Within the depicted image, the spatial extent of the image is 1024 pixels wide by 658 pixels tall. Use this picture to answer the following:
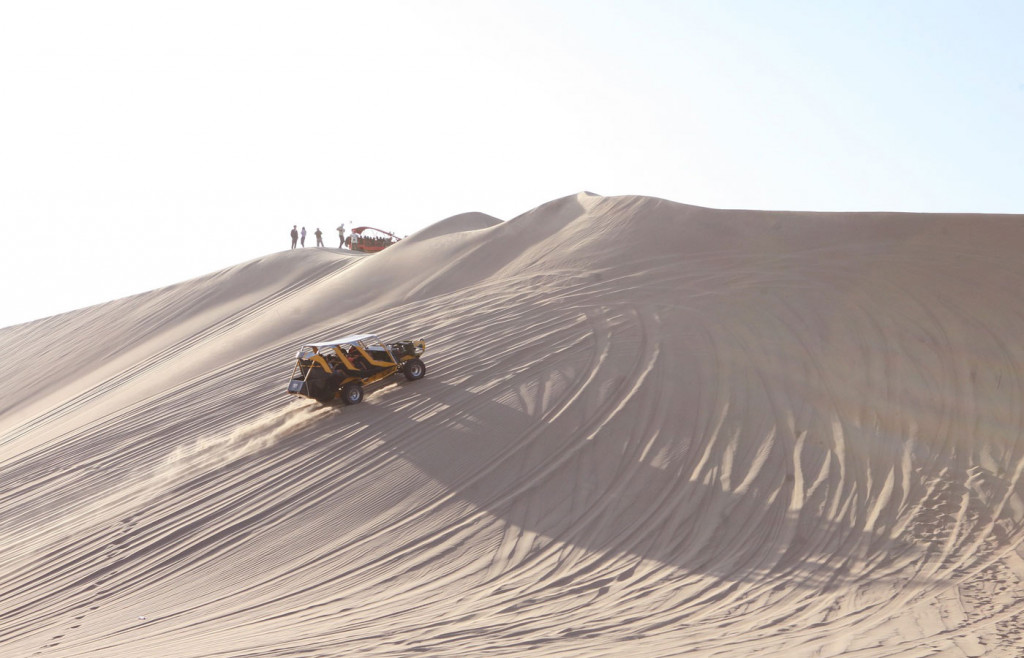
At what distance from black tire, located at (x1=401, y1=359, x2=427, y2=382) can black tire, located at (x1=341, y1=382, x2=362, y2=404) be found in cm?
90

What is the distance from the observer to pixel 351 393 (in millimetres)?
14969

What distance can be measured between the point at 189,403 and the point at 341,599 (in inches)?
325

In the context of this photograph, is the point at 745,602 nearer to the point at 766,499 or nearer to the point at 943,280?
the point at 766,499

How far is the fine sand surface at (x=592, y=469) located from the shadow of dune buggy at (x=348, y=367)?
38cm

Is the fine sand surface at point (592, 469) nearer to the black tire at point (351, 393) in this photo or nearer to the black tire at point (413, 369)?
the black tire at point (351, 393)

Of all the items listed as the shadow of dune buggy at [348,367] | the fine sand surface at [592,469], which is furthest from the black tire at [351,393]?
the fine sand surface at [592,469]

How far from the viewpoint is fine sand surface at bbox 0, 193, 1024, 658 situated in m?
9.41

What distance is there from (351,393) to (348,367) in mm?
433

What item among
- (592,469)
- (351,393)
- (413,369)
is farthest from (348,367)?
(592,469)

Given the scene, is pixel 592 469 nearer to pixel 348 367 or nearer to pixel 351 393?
pixel 351 393

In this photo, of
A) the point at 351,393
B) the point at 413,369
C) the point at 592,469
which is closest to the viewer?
the point at 592,469

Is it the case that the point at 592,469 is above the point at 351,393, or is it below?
below

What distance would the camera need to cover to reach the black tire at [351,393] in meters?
14.9

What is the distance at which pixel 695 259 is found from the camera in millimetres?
19312
